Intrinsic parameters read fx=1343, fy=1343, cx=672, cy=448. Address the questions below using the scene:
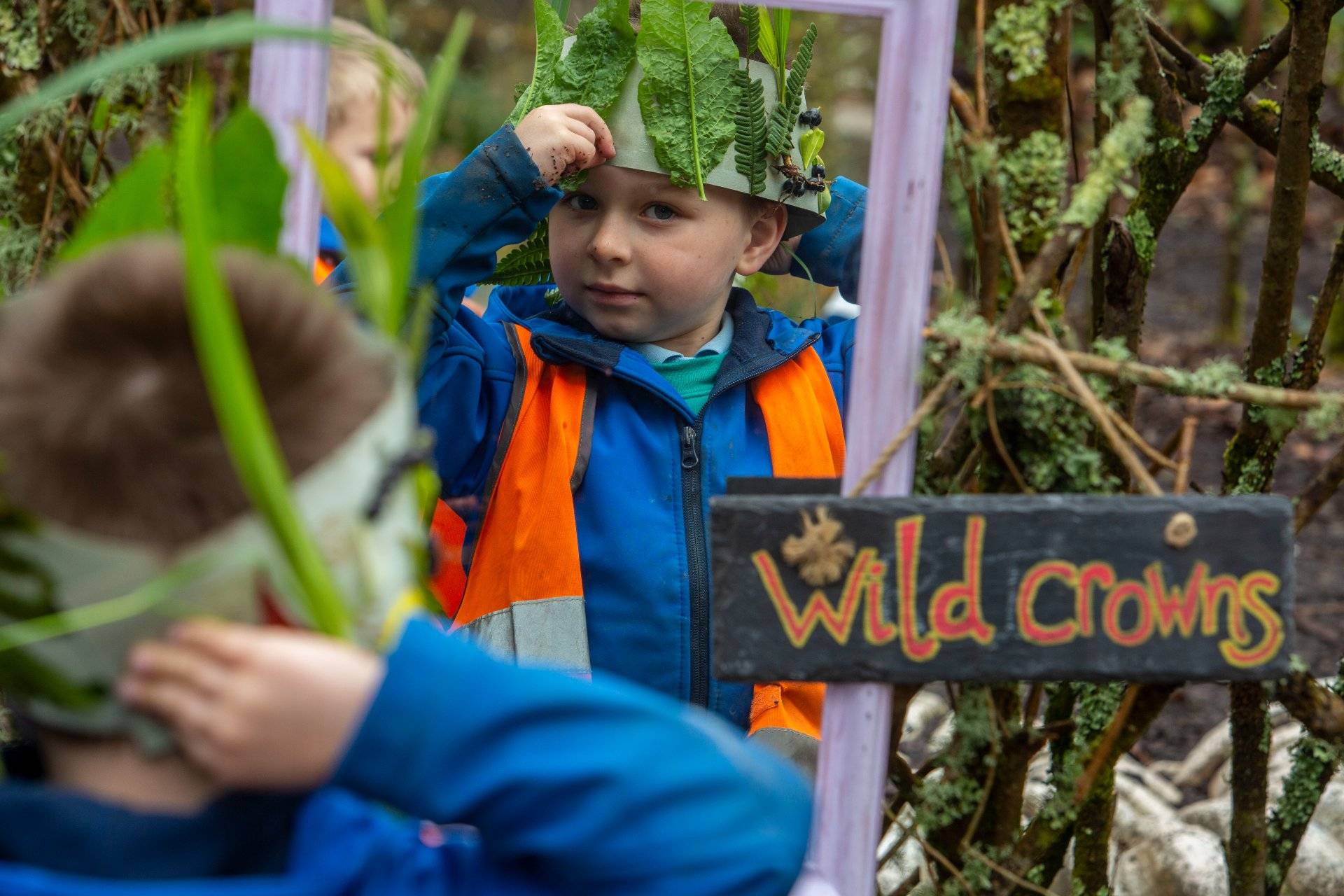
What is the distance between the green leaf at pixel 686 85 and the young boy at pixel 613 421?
34mm

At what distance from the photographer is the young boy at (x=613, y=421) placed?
1732mm

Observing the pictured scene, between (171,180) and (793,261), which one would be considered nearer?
(171,180)

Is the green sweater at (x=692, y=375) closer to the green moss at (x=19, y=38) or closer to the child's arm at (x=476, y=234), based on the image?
the child's arm at (x=476, y=234)

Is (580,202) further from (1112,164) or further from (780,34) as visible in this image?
(1112,164)

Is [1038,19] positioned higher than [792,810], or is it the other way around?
[1038,19]

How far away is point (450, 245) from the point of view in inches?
64.7

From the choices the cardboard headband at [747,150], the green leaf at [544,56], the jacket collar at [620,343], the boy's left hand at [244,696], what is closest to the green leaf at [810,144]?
the cardboard headband at [747,150]

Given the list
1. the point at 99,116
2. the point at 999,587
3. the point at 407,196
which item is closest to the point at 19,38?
the point at 99,116

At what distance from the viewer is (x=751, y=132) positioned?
1.79 metres

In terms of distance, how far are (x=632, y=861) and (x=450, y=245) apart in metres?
0.98

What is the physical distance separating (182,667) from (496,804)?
21cm

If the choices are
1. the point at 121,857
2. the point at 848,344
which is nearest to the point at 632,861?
the point at 121,857

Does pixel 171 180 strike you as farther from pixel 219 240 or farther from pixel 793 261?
pixel 793 261

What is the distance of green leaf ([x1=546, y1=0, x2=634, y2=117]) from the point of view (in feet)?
5.68
